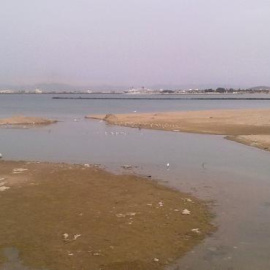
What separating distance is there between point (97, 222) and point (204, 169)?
9.41 meters

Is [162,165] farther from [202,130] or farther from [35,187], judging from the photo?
[202,130]

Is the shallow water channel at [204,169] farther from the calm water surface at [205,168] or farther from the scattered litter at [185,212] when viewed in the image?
the scattered litter at [185,212]

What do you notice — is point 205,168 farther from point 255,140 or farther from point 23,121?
point 23,121

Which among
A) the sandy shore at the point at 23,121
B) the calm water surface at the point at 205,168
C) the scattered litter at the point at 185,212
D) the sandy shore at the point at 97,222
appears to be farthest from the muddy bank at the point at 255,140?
the sandy shore at the point at 23,121

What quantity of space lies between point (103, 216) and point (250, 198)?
5.34 metres

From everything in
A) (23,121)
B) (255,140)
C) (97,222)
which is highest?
(97,222)

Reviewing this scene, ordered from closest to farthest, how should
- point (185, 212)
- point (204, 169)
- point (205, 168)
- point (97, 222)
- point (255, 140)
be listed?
point (97, 222) < point (185, 212) < point (204, 169) < point (205, 168) < point (255, 140)

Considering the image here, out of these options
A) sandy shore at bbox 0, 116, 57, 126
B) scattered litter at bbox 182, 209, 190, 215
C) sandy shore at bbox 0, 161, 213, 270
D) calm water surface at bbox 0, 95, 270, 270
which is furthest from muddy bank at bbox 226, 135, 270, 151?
sandy shore at bbox 0, 116, 57, 126

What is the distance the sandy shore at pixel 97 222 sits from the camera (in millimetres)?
9008

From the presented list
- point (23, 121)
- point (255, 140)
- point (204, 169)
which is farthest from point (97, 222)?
point (23, 121)

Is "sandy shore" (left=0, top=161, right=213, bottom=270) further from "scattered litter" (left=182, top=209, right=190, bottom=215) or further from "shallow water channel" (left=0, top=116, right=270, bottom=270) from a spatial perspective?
"shallow water channel" (left=0, top=116, right=270, bottom=270)

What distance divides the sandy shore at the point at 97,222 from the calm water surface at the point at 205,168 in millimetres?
716

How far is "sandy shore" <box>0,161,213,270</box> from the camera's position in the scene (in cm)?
901

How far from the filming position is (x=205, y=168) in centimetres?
1980
